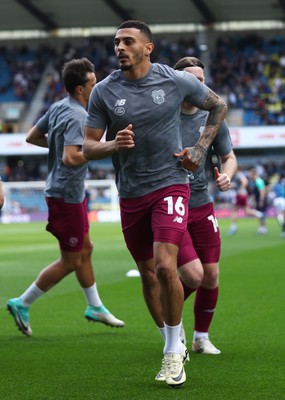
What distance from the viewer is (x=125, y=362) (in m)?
6.89

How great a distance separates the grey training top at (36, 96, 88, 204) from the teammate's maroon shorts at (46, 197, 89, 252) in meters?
0.06

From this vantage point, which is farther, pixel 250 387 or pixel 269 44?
pixel 269 44

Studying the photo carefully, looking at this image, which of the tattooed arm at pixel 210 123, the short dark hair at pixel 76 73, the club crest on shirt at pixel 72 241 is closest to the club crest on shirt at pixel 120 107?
the tattooed arm at pixel 210 123

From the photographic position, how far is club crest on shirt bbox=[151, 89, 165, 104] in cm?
625

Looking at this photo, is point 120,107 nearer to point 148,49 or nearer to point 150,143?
point 150,143

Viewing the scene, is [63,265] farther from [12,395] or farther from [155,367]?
[12,395]

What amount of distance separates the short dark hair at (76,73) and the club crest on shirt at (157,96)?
2.33 m

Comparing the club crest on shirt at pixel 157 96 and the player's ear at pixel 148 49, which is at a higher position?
the player's ear at pixel 148 49

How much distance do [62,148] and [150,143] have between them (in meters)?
2.30

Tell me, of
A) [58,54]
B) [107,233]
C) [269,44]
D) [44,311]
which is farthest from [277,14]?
[44,311]

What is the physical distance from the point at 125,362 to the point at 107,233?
78.8 ft

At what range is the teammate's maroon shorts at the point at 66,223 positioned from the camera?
28.2 ft

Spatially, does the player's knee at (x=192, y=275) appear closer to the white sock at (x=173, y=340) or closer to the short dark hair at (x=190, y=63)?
the white sock at (x=173, y=340)

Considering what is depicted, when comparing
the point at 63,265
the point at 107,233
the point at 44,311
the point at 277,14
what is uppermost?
the point at 277,14
